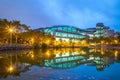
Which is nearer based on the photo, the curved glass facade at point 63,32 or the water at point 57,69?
the water at point 57,69

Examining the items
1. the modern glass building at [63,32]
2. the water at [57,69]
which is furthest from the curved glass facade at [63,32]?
the water at [57,69]

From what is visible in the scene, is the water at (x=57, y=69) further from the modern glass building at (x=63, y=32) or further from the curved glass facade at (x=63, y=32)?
the curved glass facade at (x=63, y=32)

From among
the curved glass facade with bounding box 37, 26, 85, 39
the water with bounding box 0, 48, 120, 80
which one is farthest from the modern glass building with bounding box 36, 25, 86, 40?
the water with bounding box 0, 48, 120, 80

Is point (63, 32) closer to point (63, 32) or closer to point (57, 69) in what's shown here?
point (63, 32)

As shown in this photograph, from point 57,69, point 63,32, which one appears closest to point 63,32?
point 63,32

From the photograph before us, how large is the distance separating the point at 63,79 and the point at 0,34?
183ft

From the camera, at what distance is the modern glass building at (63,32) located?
538ft

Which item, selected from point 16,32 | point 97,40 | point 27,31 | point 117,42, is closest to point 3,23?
point 16,32

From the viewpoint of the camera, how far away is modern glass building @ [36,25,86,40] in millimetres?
163913

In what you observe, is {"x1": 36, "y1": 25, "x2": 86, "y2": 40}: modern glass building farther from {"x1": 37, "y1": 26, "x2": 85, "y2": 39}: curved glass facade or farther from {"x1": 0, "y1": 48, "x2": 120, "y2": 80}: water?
{"x1": 0, "y1": 48, "x2": 120, "y2": 80}: water

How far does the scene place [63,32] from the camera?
173 meters

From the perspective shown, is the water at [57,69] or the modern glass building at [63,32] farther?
the modern glass building at [63,32]

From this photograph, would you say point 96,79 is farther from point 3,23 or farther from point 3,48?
point 3,23

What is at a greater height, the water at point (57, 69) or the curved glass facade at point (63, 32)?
the curved glass facade at point (63, 32)
